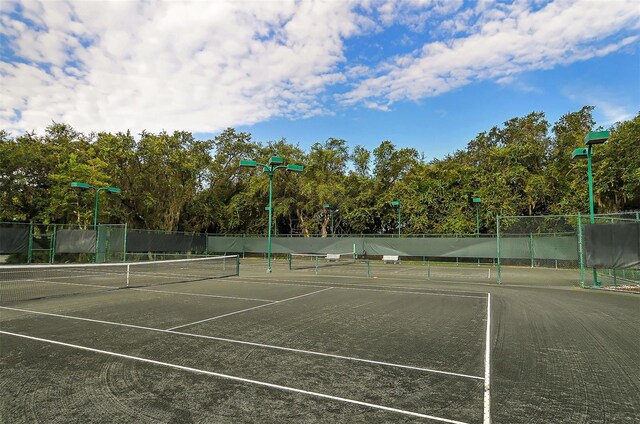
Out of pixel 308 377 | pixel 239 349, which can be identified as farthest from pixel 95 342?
pixel 308 377

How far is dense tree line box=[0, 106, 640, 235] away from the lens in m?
30.6

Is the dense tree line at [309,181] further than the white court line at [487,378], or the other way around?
the dense tree line at [309,181]

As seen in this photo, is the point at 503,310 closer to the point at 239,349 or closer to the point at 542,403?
the point at 542,403

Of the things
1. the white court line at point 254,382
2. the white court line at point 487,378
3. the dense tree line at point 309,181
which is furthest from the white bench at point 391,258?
the white court line at point 254,382

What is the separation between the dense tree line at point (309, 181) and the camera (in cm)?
3062

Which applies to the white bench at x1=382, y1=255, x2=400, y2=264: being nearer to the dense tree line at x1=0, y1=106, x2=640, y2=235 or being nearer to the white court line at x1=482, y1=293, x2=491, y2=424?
the dense tree line at x1=0, y1=106, x2=640, y2=235

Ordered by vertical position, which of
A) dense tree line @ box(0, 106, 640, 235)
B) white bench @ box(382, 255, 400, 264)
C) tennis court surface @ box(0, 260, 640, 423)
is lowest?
white bench @ box(382, 255, 400, 264)

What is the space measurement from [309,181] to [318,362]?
115 feet

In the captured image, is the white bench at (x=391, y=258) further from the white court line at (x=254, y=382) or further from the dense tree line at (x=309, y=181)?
the white court line at (x=254, y=382)

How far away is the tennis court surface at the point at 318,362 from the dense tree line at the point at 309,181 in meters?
25.3

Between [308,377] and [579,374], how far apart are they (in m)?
3.37

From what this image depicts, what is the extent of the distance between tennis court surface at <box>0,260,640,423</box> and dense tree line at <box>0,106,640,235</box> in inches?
995

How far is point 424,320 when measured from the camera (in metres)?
8.11

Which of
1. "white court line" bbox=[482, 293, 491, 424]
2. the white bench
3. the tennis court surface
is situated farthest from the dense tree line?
"white court line" bbox=[482, 293, 491, 424]
